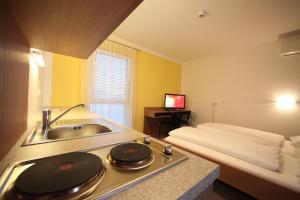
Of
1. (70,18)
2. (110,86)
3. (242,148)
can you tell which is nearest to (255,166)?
(242,148)

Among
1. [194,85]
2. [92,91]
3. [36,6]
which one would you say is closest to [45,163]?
[36,6]

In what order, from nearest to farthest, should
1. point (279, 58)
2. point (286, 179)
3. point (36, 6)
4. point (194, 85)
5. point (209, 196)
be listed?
point (36, 6) < point (209, 196) < point (286, 179) < point (279, 58) < point (194, 85)

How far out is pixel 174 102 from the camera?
375 centimetres

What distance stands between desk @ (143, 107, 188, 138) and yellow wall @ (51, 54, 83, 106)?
1586mm

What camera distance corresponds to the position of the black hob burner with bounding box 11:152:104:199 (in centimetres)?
29

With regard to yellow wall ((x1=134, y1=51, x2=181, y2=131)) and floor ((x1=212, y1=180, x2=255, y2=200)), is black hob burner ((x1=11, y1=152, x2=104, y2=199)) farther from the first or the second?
yellow wall ((x1=134, y1=51, x2=181, y2=131))

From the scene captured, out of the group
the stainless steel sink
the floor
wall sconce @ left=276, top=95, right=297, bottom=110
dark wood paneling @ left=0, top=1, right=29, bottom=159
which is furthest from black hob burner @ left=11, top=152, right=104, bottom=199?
wall sconce @ left=276, top=95, right=297, bottom=110

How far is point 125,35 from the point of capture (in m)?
2.62

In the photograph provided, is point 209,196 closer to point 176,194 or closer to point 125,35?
point 176,194

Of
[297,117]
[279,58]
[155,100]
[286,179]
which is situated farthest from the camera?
[155,100]

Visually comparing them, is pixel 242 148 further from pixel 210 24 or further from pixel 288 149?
pixel 210 24

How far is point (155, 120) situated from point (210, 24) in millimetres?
2414

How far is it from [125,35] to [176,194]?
111 inches

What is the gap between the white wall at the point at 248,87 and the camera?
2461mm
